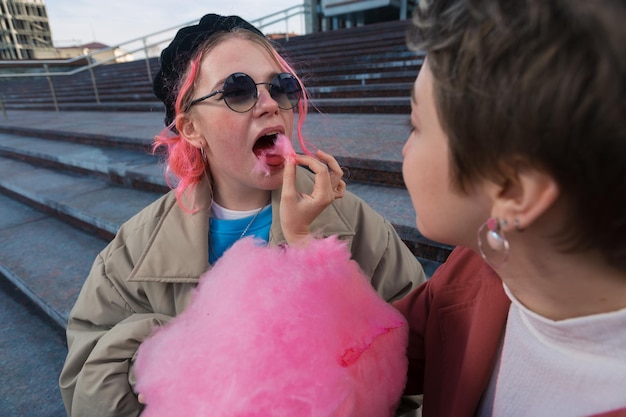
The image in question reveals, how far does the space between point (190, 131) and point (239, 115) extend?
0.29 meters

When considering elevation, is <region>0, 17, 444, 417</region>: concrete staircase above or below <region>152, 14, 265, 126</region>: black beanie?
A: below

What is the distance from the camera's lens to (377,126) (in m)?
3.97

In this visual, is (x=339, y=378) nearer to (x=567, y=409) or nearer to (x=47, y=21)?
(x=567, y=409)

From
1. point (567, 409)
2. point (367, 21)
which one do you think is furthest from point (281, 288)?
point (367, 21)

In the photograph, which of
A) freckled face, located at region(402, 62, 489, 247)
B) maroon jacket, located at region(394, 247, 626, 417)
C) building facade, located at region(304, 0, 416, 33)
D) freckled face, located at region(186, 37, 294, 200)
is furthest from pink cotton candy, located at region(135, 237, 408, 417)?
building facade, located at region(304, 0, 416, 33)

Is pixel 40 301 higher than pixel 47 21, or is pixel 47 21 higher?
pixel 47 21

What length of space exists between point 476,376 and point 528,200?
1.60ft

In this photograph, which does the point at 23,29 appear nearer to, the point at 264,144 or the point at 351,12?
the point at 351,12

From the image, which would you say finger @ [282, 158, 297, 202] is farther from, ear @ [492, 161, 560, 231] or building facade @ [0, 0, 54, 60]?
building facade @ [0, 0, 54, 60]

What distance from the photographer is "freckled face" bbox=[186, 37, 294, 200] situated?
4.31ft

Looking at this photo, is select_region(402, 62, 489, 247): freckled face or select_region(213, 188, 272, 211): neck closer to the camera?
select_region(402, 62, 489, 247): freckled face

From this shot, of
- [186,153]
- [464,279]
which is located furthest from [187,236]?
[464,279]

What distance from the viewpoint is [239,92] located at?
4.23 ft

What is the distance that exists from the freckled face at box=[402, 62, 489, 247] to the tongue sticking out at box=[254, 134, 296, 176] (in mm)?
616
